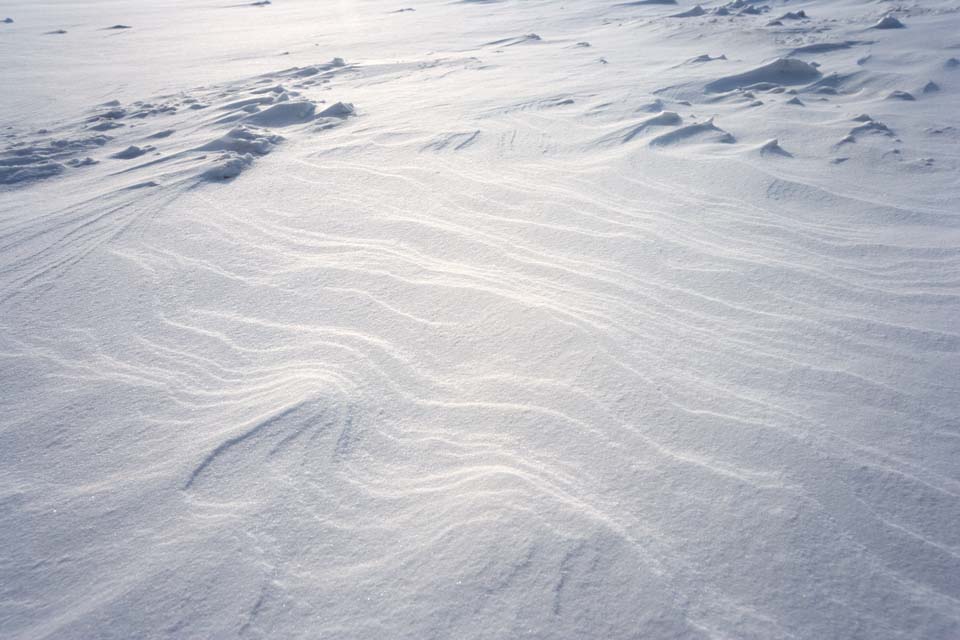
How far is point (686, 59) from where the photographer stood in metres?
6.05

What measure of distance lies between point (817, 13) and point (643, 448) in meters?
8.76

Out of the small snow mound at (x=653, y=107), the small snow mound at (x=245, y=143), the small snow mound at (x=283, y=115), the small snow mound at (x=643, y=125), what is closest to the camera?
the small snow mound at (x=643, y=125)

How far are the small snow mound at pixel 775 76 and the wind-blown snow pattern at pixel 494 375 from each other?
0.51m

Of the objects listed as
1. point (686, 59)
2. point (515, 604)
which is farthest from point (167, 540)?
point (686, 59)

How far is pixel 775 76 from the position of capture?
16.7 feet

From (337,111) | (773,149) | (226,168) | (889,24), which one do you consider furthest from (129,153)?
(889,24)

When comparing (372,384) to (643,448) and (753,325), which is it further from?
(753,325)

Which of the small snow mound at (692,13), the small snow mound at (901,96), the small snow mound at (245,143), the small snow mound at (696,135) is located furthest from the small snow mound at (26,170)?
the small snow mound at (692,13)

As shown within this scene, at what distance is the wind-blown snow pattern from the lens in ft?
4.68

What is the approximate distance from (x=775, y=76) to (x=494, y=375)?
14.8 ft

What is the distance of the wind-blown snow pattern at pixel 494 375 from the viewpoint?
143cm

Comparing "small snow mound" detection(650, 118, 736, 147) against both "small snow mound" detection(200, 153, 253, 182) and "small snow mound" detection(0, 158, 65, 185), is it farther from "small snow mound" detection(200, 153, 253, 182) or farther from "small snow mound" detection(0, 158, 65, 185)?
"small snow mound" detection(0, 158, 65, 185)

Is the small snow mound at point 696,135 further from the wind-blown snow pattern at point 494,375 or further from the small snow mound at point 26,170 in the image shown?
the small snow mound at point 26,170

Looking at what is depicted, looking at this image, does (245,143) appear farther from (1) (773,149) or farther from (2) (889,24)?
(2) (889,24)
